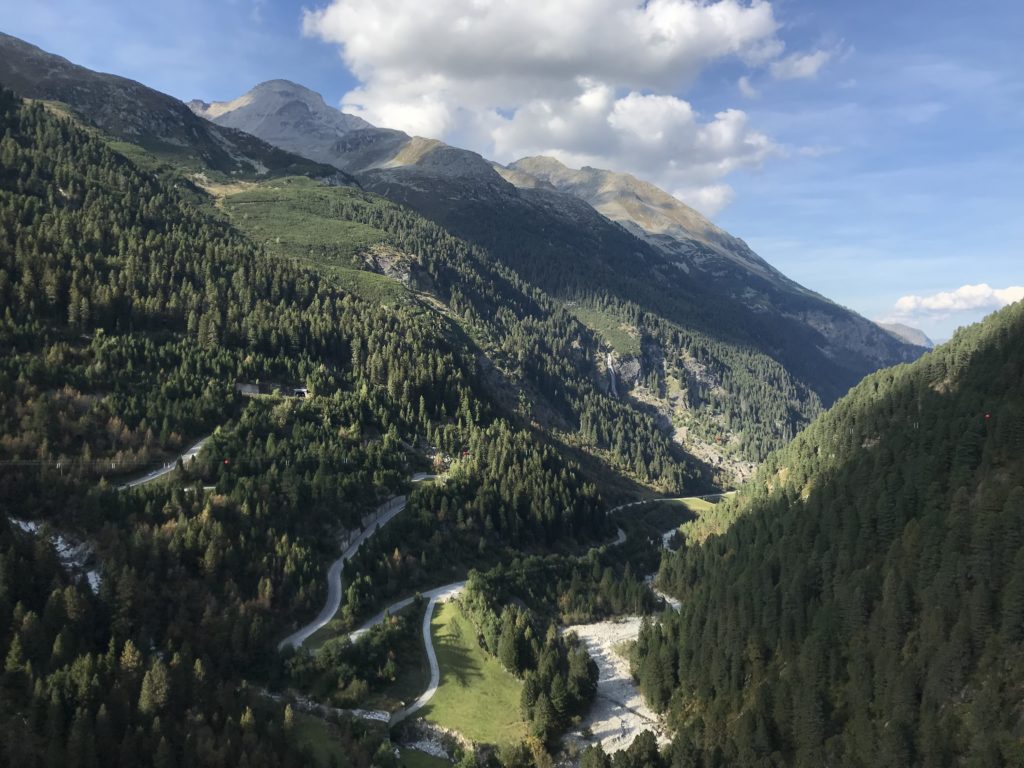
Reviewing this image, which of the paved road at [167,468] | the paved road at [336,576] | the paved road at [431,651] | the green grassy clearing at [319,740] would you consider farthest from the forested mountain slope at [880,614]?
the paved road at [167,468]

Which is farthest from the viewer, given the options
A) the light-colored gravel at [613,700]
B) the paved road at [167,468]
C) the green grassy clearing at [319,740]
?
the paved road at [167,468]

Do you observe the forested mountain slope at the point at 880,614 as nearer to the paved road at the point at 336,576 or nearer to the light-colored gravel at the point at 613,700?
the light-colored gravel at the point at 613,700

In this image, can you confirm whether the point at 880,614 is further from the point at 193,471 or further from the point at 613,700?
the point at 193,471

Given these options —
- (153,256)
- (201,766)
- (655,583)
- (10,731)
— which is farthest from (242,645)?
(153,256)

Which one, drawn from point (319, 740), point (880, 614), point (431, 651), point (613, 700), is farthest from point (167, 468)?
point (880, 614)

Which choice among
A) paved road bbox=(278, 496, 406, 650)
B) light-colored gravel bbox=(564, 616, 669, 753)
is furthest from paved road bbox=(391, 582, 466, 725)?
light-colored gravel bbox=(564, 616, 669, 753)

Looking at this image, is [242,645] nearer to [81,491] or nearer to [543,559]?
[81,491]
